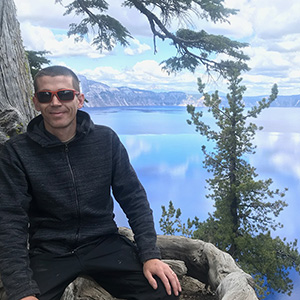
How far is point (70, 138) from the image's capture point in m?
1.95

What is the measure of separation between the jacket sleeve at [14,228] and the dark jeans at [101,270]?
123 mm

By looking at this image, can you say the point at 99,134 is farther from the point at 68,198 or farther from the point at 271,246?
the point at 271,246

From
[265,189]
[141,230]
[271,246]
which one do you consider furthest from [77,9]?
[271,246]

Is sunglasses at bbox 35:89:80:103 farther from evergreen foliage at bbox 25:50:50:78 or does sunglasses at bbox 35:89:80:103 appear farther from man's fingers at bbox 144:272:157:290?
evergreen foliage at bbox 25:50:50:78

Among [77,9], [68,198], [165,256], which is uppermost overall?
[77,9]

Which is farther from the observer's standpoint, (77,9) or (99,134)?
(77,9)

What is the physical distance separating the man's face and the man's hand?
0.88 metres

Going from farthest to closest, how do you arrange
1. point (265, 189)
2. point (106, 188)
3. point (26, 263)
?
point (265, 189)
point (106, 188)
point (26, 263)

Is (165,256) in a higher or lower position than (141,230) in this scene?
lower

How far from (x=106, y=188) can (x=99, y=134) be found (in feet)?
1.07

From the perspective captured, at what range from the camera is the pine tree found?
8445 mm

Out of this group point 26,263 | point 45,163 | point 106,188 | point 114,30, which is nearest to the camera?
point 26,263

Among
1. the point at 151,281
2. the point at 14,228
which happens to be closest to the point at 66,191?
the point at 14,228

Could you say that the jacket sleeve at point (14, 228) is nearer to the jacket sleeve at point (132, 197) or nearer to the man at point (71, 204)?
the man at point (71, 204)
